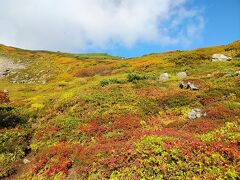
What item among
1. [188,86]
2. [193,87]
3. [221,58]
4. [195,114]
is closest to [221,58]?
[221,58]

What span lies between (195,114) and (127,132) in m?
7.15

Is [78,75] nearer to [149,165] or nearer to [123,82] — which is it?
[123,82]

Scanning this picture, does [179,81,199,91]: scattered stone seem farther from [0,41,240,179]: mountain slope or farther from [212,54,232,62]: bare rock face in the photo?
[212,54,232,62]: bare rock face

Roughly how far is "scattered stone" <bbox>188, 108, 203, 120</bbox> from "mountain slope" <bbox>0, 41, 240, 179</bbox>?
0.28 meters

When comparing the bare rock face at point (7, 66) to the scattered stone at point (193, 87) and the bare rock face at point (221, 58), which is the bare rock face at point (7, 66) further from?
the scattered stone at point (193, 87)

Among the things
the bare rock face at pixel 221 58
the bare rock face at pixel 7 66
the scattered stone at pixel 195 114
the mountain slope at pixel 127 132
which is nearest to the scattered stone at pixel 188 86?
the mountain slope at pixel 127 132

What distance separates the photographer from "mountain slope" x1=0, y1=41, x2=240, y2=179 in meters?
18.5

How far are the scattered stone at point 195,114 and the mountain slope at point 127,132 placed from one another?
11.0 inches

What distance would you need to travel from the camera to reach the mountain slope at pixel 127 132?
18.5 m

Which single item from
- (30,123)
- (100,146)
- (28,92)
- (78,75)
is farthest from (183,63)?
(100,146)

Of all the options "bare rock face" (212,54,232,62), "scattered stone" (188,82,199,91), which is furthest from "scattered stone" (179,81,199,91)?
"bare rock face" (212,54,232,62)

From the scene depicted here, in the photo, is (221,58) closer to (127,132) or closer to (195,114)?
(195,114)

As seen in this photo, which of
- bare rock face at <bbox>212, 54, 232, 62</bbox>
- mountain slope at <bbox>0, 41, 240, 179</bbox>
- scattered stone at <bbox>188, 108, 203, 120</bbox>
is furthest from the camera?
bare rock face at <bbox>212, 54, 232, 62</bbox>

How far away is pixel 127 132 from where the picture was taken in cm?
2433
